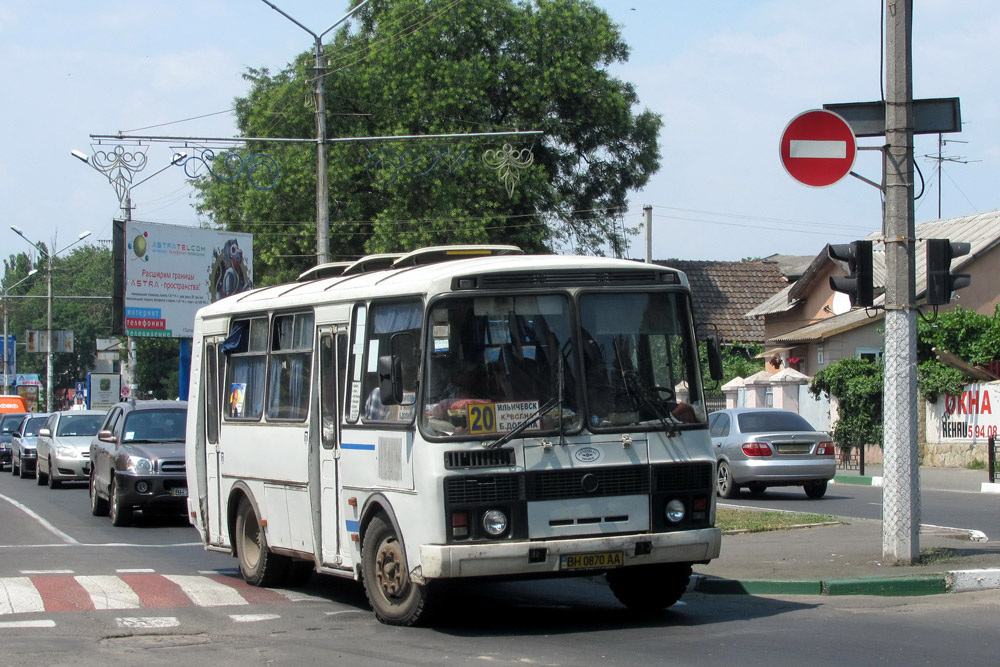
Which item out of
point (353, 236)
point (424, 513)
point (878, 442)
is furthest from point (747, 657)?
point (353, 236)

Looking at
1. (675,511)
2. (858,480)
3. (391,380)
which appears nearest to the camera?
(391,380)

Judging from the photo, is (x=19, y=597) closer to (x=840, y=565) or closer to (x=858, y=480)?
(x=840, y=565)

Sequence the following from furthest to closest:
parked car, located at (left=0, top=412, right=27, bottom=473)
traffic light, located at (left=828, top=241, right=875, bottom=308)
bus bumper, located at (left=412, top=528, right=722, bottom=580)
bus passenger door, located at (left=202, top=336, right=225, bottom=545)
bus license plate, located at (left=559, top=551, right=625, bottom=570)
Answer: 1. parked car, located at (left=0, top=412, right=27, bottom=473)
2. bus passenger door, located at (left=202, top=336, right=225, bottom=545)
3. traffic light, located at (left=828, top=241, right=875, bottom=308)
4. bus license plate, located at (left=559, top=551, right=625, bottom=570)
5. bus bumper, located at (left=412, top=528, right=722, bottom=580)

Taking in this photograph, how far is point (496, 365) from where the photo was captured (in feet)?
29.0

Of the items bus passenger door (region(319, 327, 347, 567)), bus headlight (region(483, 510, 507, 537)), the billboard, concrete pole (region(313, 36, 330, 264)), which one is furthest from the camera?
the billboard

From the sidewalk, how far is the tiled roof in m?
34.8

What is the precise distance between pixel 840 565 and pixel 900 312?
238cm

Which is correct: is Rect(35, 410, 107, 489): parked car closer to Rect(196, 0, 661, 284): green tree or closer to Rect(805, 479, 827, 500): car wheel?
Rect(196, 0, 661, 284): green tree

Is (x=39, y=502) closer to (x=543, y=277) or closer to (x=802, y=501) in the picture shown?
(x=802, y=501)

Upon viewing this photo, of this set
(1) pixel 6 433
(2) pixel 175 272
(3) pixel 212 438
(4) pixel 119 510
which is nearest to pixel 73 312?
(1) pixel 6 433

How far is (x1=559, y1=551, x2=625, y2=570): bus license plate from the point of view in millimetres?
8742

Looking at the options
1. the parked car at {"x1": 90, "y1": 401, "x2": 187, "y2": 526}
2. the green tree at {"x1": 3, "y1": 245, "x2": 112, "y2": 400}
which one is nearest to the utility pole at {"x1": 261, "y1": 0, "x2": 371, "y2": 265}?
the parked car at {"x1": 90, "y1": 401, "x2": 187, "y2": 526}

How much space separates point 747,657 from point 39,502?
18.9m

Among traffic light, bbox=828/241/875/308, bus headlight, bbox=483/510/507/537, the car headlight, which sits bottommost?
the car headlight
